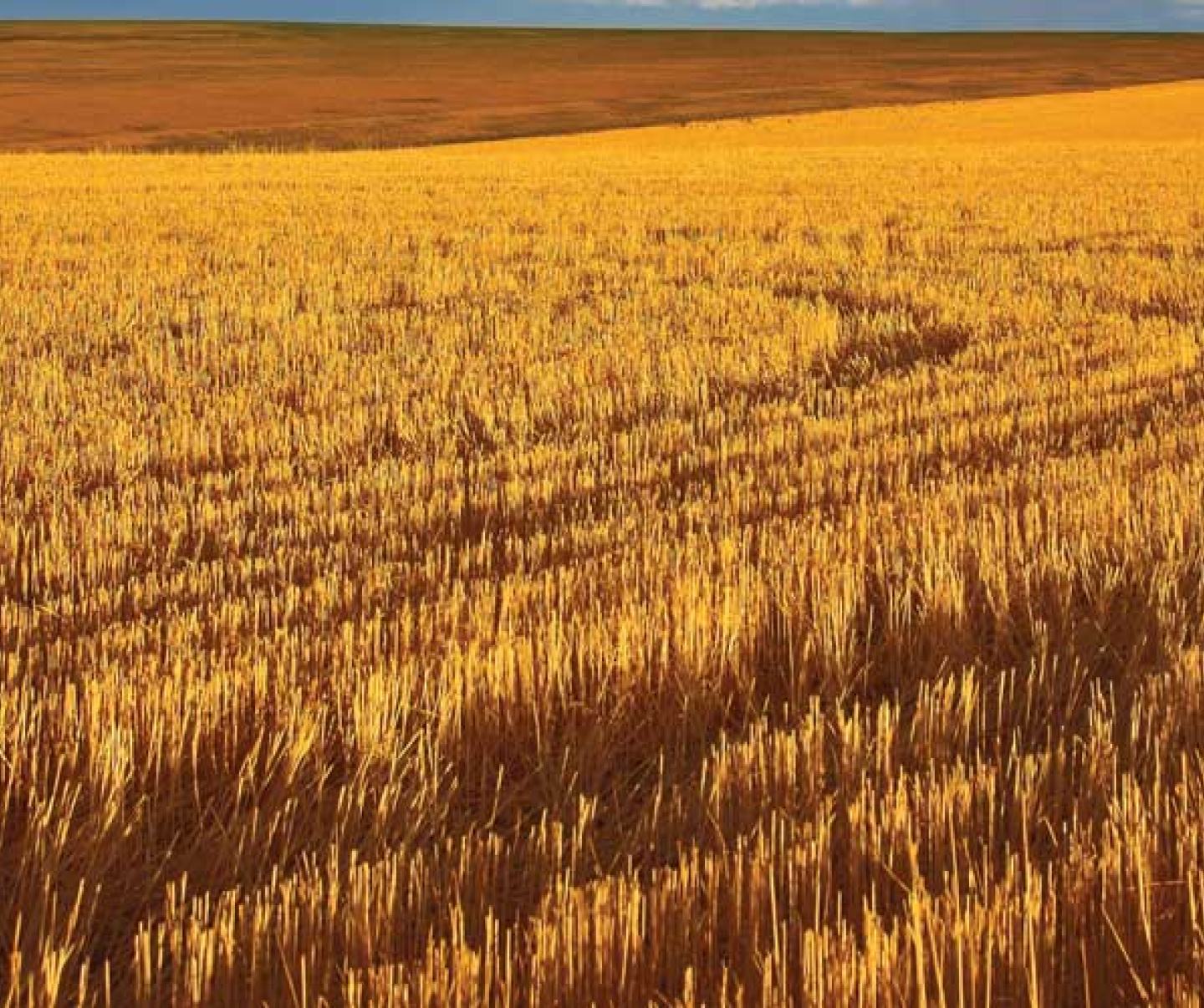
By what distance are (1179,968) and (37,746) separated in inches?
97.5

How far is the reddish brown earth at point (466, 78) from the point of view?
5594 centimetres

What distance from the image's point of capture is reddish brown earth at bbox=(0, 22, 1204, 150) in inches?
2202

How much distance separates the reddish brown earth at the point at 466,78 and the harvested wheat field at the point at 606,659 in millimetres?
43487

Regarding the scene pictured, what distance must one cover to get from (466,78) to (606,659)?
258 feet

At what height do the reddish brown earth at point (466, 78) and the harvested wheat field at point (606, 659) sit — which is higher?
the reddish brown earth at point (466, 78)

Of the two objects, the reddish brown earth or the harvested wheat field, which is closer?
the harvested wheat field

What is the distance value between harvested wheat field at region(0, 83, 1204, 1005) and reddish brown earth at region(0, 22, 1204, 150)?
43.5 m

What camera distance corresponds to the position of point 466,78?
78.8m

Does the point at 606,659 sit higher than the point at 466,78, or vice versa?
the point at 466,78

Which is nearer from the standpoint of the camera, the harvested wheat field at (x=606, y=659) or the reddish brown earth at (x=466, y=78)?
the harvested wheat field at (x=606, y=659)

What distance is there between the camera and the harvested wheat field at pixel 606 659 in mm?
2562

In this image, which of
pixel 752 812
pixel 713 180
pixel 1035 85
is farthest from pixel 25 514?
pixel 1035 85

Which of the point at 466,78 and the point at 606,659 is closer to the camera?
the point at 606,659

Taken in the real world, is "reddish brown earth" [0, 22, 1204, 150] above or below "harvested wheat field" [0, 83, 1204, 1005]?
above
